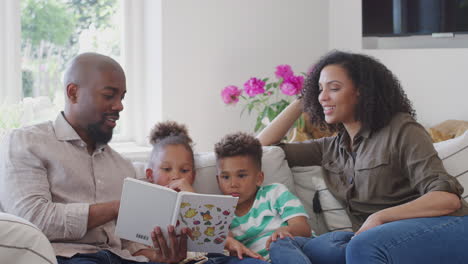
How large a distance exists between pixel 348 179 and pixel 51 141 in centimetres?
104

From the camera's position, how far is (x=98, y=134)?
7.28 ft

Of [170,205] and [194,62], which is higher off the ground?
[194,62]

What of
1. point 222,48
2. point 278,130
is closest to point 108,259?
point 278,130

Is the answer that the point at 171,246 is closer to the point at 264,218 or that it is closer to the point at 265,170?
the point at 264,218

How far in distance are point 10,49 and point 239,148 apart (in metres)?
1.90

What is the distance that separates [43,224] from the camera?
78.9 inches

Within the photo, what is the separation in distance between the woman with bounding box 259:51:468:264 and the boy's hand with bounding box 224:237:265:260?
0.20 meters

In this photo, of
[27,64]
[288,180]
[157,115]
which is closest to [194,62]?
[157,115]

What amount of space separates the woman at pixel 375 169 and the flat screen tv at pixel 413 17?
1.14 metres

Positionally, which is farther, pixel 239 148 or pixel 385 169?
pixel 239 148

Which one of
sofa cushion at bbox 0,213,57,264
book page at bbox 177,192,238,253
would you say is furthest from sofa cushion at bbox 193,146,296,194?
sofa cushion at bbox 0,213,57,264

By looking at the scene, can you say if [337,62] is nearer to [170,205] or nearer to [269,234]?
[269,234]

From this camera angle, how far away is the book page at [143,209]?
6.49 ft

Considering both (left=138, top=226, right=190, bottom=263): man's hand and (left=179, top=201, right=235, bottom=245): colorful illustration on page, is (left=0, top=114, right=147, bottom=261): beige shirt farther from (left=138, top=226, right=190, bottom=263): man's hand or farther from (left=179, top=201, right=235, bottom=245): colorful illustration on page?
(left=179, top=201, right=235, bottom=245): colorful illustration on page
